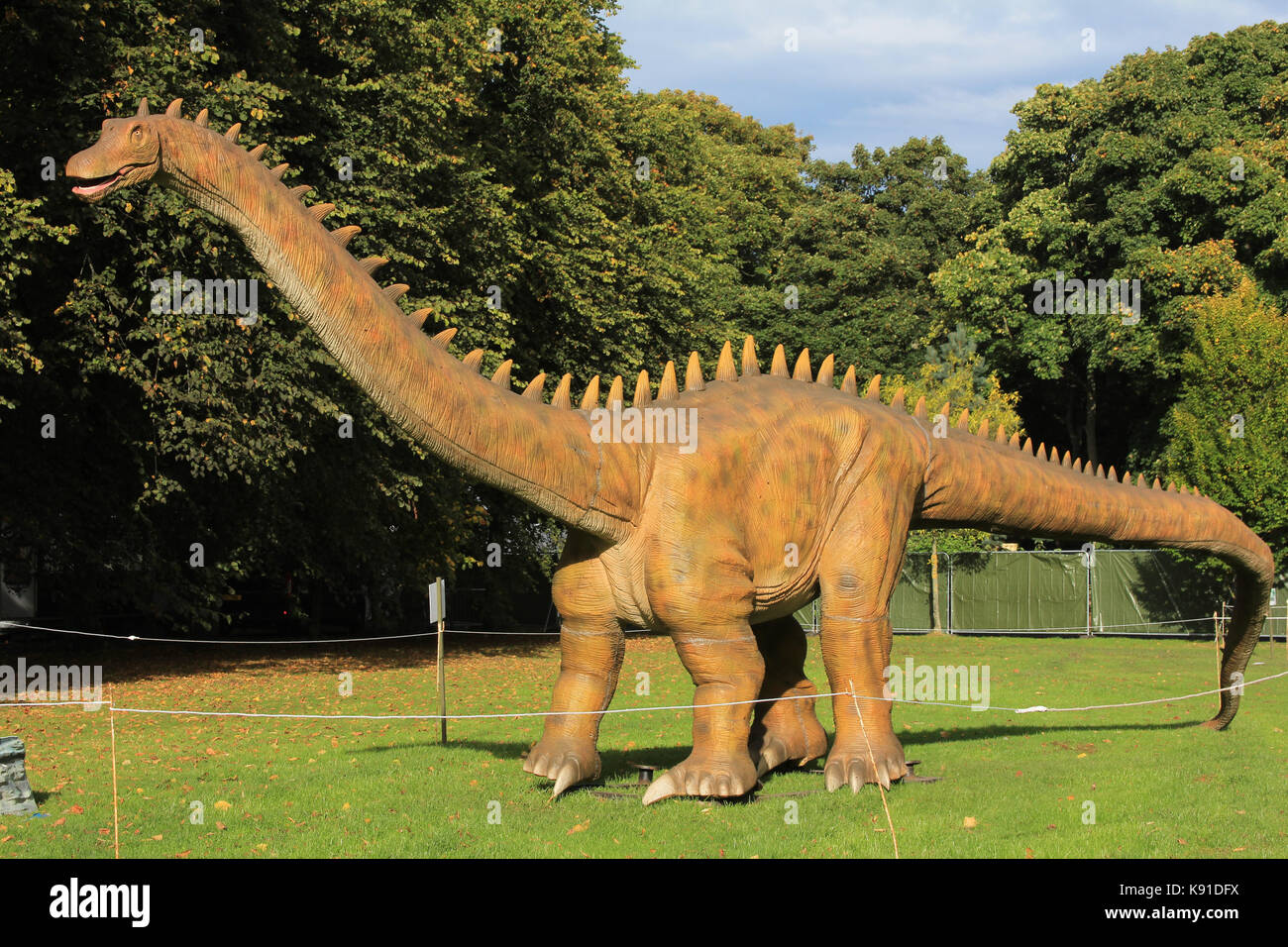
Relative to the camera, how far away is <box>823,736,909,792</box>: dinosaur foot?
934 centimetres

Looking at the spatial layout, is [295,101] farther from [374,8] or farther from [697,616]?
[697,616]

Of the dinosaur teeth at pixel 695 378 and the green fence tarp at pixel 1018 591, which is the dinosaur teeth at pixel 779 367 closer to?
the dinosaur teeth at pixel 695 378

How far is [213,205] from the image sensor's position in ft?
22.6

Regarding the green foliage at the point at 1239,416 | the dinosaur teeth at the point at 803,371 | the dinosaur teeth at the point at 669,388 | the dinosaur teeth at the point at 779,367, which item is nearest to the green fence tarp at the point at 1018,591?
the green foliage at the point at 1239,416

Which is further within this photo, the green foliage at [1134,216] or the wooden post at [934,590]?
the wooden post at [934,590]

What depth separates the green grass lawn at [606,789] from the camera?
8070 millimetres

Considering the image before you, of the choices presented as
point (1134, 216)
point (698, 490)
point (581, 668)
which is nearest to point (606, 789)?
point (581, 668)

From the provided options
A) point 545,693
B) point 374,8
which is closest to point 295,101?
point 374,8

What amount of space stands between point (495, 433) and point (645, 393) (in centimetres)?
163

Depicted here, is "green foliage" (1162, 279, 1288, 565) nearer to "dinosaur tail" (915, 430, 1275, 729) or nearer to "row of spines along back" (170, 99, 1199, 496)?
"dinosaur tail" (915, 430, 1275, 729)

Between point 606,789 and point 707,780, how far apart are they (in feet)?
3.63

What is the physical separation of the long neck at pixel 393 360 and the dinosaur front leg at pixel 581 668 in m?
0.62

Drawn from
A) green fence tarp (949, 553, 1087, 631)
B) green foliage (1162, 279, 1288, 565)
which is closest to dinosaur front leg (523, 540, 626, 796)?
green foliage (1162, 279, 1288, 565)

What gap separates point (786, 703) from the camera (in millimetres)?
10359
